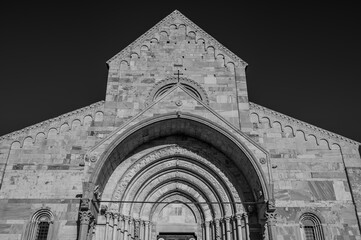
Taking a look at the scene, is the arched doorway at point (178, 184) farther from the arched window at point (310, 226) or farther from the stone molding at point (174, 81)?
the stone molding at point (174, 81)

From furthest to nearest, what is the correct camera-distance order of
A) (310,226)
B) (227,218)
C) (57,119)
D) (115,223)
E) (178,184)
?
(178,184)
(57,119)
(227,218)
(115,223)
(310,226)

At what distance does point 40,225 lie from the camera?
1408 cm

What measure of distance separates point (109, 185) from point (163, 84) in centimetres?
561

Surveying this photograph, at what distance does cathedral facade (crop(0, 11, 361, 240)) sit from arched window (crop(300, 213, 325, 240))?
38 mm

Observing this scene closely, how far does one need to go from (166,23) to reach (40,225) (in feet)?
39.1

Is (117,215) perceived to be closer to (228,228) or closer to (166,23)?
(228,228)

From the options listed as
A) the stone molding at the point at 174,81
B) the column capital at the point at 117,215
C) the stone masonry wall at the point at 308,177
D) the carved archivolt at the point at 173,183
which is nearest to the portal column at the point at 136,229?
the carved archivolt at the point at 173,183

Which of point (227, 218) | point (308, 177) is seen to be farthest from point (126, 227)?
point (308, 177)

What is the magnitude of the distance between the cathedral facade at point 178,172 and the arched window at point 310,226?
38 mm

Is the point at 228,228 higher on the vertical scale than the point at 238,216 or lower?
lower

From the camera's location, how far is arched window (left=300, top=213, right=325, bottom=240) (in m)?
14.1

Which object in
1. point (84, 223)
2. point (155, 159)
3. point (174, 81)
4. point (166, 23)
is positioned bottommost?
point (84, 223)

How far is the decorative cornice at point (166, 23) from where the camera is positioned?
1842cm

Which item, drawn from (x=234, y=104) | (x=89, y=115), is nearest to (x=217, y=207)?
(x=234, y=104)
